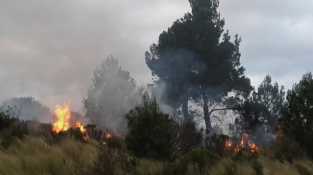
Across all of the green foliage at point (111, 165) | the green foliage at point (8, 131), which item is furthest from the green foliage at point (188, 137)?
the green foliage at point (111, 165)

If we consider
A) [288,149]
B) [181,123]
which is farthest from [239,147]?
[288,149]

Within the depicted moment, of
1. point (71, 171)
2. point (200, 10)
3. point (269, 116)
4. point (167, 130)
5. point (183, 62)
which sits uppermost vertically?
point (200, 10)

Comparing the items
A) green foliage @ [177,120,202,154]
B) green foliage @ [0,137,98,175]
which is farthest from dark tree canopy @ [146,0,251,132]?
green foliage @ [0,137,98,175]

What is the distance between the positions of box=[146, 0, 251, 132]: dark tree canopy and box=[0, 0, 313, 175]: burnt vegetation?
79 mm

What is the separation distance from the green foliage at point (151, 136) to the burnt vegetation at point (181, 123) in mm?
30

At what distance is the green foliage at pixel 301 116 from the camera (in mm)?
22969

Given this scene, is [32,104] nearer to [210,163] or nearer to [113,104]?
[113,104]

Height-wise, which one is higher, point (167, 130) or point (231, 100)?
point (231, 100)

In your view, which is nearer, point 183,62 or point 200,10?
point 183,62

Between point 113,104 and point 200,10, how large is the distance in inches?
566

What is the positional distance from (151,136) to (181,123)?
13.2 metres

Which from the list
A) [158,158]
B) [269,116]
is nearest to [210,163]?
[158,158]

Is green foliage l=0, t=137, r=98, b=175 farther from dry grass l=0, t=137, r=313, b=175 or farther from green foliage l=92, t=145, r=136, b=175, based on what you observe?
green foliage l=92, t=145, r=136, b=175

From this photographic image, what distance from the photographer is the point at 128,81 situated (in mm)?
54438
